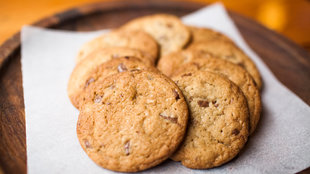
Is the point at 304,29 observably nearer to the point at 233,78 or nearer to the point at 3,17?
the point at 233,78

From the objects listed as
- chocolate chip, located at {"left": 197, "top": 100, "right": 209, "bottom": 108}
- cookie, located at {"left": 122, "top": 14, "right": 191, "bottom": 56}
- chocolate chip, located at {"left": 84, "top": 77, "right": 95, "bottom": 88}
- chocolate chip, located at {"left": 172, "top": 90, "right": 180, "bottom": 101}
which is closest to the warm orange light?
cookie, located at {"left": 122, "top": 14, "right": 191, "bottom": 56}

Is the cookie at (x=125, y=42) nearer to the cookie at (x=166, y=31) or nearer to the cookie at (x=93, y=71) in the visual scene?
the cookie at (x=166, y=31)

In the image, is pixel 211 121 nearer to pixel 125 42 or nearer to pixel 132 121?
pixel 132 121

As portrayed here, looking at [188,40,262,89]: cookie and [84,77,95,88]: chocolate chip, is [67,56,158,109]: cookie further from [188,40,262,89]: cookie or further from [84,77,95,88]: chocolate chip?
[188,40,262,89]: cookie

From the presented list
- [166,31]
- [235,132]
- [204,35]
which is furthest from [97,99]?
[204,35]

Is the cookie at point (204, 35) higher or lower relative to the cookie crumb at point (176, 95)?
higher

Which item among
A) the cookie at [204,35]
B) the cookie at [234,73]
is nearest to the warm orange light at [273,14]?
the cookie at [204,35]
